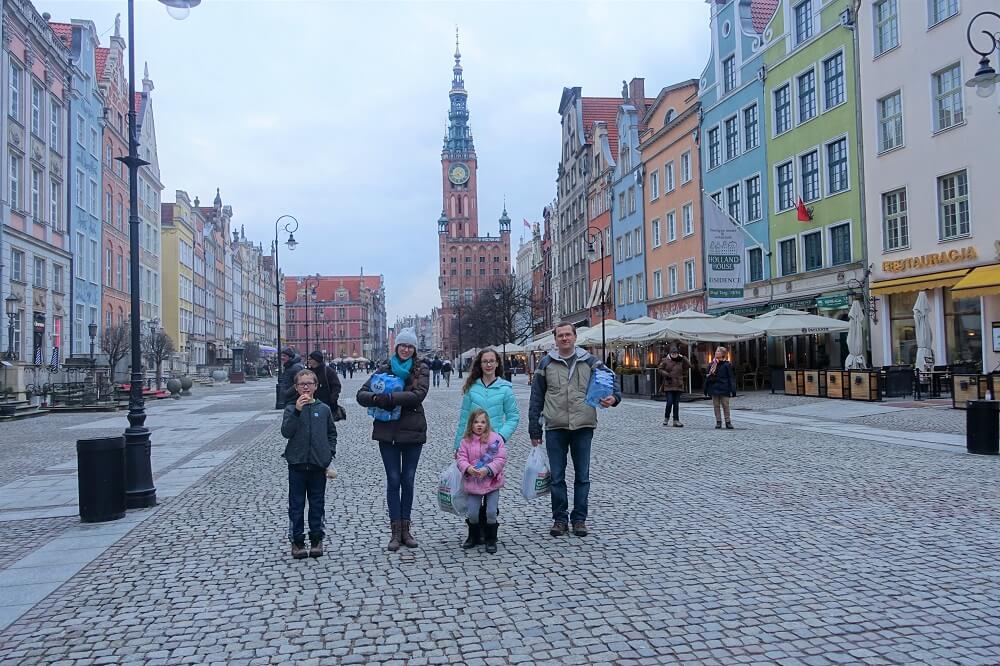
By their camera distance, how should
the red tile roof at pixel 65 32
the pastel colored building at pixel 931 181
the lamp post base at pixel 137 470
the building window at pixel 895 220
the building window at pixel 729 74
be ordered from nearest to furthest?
the lamp post base at pixel 137 470 < the pastel colored building at pixel 931 181 < the building window at pixel 895 220 < the building window at pixel 729 74 < the red tile roof at pixel 65 32

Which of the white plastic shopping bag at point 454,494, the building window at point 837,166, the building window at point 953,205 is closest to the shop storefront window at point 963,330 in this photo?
the building window at point 953,205

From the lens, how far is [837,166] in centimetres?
2800

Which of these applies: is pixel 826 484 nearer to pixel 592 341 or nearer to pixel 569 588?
pixel 569 588

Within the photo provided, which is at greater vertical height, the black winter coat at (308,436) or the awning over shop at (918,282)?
the awning over shop at (918,282)

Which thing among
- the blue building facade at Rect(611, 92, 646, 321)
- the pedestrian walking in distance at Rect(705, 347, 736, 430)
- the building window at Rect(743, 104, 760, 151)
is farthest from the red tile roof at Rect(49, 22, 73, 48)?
the pedestrian walking in distance at Rect(705, 347, 736, 430)

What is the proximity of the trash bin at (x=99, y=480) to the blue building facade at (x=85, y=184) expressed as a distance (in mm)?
33573

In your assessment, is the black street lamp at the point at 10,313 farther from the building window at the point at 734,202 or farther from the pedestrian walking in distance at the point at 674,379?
the building window at the point at 734,202

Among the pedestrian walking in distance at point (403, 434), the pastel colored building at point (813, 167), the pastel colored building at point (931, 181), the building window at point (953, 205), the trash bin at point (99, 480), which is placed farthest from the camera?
the pastel colored building at point (813, 167)

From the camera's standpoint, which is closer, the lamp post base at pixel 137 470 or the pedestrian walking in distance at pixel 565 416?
the pedestrian walking in distance at pixel 565 416

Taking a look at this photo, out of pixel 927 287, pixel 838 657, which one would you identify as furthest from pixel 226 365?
pixel 838 657

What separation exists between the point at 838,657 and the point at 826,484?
5.59 m

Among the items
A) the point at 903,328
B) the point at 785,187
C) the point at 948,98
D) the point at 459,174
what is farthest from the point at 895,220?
the point at 459,174

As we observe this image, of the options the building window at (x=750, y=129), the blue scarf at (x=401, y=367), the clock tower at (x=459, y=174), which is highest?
the clock tower at (x=459, y=174)

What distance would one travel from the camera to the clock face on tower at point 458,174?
151125 millimetres
